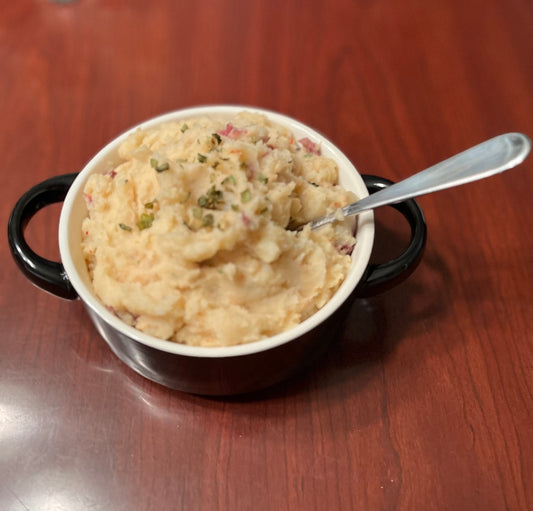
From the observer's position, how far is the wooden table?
1050 mm

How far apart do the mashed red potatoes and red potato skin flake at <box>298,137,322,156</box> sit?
115 mm

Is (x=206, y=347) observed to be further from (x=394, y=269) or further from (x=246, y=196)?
(x=394, y=269)

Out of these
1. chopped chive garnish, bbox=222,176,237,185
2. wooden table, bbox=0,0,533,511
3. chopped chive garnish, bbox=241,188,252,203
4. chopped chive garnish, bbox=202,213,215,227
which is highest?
chopped chive garnish, bbox=222,176,237,185

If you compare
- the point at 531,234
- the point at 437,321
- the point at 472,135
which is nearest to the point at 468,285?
the point at 437,321

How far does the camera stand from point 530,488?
1048 millimetres

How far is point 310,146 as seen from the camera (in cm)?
116

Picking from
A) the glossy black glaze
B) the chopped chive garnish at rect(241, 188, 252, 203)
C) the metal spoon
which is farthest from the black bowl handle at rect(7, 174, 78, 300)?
the metal spoon

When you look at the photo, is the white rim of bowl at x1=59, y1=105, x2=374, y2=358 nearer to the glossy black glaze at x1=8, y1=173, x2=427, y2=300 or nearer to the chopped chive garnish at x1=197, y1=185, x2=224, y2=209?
the glossy black glaze at x1=8, y1=173, x2=427, y2=300

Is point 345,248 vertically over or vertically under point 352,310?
over

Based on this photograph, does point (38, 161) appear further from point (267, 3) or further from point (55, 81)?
point (267, 3)

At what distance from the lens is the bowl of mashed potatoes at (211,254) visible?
2.97 ft

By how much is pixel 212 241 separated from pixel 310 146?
384 mm

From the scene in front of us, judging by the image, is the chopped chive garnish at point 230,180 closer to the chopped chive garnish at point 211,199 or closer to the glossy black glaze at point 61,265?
the chopped chive garnish at point 211,199

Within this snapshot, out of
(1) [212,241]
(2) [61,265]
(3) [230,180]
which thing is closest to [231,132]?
(3) [230,180]
